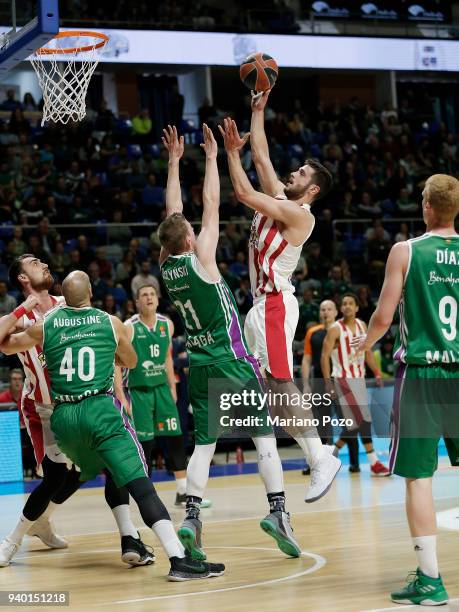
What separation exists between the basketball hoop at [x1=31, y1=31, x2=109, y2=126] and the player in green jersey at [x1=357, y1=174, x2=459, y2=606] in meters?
4.00

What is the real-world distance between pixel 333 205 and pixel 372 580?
14453 mm

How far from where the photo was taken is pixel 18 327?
674cm

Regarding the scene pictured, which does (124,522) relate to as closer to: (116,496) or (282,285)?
(116,496)

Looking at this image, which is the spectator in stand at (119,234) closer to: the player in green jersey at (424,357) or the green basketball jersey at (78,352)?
the green basketball jersey at (78,352)

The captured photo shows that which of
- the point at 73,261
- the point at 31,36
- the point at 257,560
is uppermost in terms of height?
the point at 31,36

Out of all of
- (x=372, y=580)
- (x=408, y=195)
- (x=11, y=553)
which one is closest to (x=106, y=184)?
(x=408, y=195)

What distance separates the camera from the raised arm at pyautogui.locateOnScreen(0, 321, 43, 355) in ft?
19.5

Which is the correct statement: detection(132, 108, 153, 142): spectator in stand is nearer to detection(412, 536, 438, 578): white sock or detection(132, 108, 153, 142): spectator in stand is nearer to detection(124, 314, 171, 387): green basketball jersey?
detection(124, 314, 171, 387): green basketball jersey

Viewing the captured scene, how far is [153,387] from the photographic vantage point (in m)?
9.82

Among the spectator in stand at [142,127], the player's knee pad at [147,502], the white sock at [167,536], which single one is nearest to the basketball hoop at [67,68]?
the player's knee pad at [147,502]

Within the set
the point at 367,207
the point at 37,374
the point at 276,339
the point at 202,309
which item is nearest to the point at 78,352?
the point at 202,309

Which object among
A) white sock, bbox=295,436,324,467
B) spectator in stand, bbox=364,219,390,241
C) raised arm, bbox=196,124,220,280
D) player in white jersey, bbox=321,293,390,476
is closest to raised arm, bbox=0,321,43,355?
raised arm, bbox=196,124,220,280

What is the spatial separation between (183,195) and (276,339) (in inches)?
484

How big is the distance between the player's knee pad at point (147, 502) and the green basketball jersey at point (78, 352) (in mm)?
599
